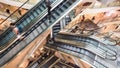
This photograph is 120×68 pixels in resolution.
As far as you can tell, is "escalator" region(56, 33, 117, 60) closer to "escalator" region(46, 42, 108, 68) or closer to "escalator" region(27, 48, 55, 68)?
"escalator" region(46, 42, 108, 68)

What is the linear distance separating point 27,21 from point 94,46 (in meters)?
4.15

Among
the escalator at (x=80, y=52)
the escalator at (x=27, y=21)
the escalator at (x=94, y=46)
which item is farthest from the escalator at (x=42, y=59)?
the escalator at (x=27, y=21)

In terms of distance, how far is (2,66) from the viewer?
265 inches

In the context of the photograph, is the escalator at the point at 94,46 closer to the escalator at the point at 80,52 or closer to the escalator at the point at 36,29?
the escalator at the point at 80,52

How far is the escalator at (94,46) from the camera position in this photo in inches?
425

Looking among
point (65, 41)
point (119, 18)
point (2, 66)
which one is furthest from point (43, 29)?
point (119, 18)

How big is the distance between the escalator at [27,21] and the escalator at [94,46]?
3.14 metres

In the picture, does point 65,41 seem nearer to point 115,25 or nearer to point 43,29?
point 43,29

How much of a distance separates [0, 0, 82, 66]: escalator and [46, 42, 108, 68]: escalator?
9.25 feet

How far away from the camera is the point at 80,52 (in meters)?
10.8

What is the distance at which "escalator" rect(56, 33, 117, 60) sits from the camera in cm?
1080

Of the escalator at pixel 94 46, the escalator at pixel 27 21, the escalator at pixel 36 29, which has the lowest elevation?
the escalator at pixel 94 46

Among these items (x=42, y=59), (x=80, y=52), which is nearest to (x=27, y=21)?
(x=80, y=52)

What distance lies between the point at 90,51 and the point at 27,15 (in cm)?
349
